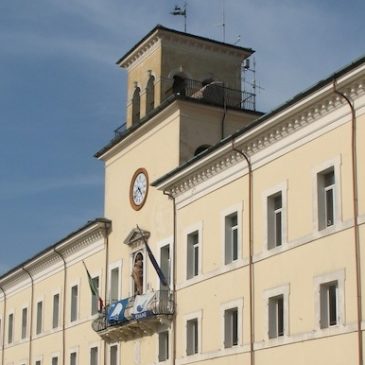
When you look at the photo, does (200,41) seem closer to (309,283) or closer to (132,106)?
(132,106)

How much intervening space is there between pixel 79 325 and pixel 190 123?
12848 millimetres

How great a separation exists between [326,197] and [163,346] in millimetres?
11887

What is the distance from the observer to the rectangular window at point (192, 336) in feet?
117

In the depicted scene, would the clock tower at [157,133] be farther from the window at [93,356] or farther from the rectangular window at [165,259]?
the window at [93,356]

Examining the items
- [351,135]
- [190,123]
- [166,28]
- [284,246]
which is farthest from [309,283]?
[166,28]

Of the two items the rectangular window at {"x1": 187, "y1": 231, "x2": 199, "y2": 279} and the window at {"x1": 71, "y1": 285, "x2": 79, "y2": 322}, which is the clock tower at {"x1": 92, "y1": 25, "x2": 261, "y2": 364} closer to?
the rectangular window at {"x1": 187, "y1": 231, "x2": 199, "y2": 279}

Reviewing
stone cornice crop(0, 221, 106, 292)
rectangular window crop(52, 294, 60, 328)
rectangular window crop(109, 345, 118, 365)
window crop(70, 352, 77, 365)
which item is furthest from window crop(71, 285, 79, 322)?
rectangular window crop(109, 345, 118, 365)

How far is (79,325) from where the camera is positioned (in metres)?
47.0

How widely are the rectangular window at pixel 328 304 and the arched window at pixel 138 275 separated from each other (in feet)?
43.4

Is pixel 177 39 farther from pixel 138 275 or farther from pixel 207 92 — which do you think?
pixel 138 275

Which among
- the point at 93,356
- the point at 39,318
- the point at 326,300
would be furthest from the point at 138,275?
the point at 39,318

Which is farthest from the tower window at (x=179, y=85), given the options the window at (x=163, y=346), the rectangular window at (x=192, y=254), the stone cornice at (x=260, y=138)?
the window at (x=163, y=346)

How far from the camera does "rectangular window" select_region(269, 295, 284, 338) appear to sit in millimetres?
30500

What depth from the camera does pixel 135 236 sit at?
41000mm
